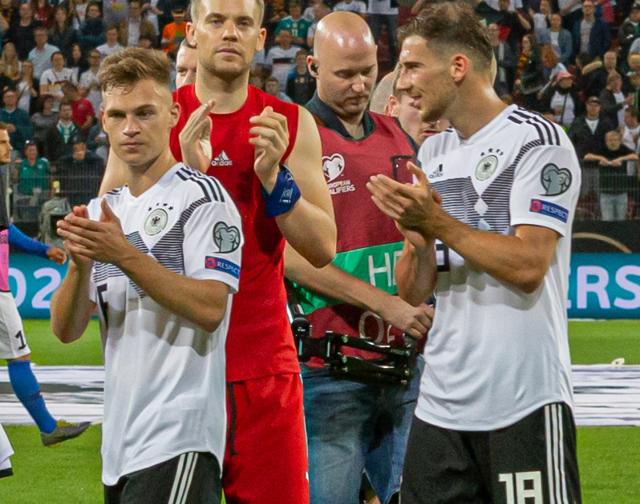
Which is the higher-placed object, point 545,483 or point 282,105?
point 282,105

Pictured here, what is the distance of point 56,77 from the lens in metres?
20.1

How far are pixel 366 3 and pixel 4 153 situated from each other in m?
14.0

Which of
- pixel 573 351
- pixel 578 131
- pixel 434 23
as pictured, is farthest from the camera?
pixel 578 131

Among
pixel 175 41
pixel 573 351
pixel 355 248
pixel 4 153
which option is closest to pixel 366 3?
pixel 175 41

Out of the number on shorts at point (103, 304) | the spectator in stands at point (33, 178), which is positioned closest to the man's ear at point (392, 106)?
the number on shorts at point (103, 304)

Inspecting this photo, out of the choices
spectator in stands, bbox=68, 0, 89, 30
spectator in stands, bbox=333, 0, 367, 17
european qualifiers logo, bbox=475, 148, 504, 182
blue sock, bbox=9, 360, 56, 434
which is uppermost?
spectator in stands, bbox=68, 0, 89, 30

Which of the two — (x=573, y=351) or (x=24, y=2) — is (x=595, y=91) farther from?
(x=24, y=2)

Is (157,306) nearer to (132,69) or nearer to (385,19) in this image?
(132,69)

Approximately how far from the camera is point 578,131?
59.9 ft

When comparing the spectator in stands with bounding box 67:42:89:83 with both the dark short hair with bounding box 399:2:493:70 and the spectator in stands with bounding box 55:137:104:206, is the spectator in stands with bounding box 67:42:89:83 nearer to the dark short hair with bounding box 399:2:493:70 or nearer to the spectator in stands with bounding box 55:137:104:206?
the spectator in stands with bounding box 55:137:104:206

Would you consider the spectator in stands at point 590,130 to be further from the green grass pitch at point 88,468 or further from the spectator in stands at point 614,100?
the green grass pitch at point 88,468

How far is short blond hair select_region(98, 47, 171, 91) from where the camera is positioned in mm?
3514

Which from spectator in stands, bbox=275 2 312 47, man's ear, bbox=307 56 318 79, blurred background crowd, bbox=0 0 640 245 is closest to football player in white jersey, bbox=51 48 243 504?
man's ear, bbox=307 56 318 79

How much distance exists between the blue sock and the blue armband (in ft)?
14.9
